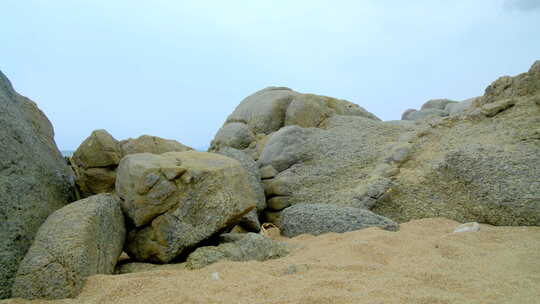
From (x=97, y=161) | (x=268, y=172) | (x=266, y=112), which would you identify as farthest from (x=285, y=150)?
(x=97, y=161)

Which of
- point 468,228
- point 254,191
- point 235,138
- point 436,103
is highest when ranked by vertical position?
point 436,103

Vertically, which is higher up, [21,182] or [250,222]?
[21,182]

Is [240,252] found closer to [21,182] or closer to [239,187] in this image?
[239,187]

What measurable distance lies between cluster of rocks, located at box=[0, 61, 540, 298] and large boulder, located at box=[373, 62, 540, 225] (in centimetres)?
2

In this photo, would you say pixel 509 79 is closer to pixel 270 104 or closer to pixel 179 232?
pixel 270 104

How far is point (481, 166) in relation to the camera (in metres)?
6.11

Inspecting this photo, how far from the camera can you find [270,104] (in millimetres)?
11453

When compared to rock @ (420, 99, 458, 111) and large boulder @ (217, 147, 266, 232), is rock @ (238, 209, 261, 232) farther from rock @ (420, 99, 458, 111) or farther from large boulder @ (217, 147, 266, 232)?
rock @ (420, 99, 458, 111)

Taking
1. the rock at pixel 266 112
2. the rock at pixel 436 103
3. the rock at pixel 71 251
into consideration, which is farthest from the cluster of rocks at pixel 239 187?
the rock at pixel 436 103

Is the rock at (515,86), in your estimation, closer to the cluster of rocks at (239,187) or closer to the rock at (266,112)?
the cluster of rocks at (239,187)

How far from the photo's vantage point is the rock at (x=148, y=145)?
7.16 meters

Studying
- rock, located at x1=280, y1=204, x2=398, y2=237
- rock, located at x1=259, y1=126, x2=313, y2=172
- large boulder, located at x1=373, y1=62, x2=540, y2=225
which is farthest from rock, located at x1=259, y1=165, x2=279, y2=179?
large boulder, located at x1=373, y1=62, x2=540, y2=225

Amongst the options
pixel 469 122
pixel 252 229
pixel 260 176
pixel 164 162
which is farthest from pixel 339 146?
pixel 164 162

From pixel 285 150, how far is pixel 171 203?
13.5ft
